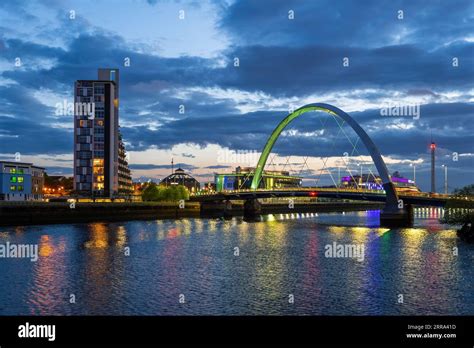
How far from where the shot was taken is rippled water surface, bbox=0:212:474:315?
1219 inches

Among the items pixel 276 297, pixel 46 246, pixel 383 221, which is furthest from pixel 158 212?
pixel 276 297

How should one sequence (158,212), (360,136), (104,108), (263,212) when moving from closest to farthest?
(360,136)
(158,212)
(104,108)
(263,212)

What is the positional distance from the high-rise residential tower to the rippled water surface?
3254 inches

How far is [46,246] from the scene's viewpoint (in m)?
57.6

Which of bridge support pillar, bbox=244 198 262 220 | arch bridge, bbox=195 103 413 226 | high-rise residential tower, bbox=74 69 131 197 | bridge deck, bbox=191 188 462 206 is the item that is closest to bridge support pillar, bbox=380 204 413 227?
arch bridge, bbox=195 103 413 226

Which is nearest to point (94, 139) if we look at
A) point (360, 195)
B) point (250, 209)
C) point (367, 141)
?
point (250, 209)

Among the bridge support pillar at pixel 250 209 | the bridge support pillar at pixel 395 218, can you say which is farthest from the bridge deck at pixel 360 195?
the bridge support pillar at pixel 250 209

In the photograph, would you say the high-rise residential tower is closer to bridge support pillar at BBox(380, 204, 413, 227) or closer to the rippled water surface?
bridge support pillar at BBox(380, 204, 413, 227)

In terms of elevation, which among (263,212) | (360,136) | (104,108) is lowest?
(263,212)

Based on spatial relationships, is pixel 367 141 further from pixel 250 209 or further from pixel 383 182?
pixel 250 209
